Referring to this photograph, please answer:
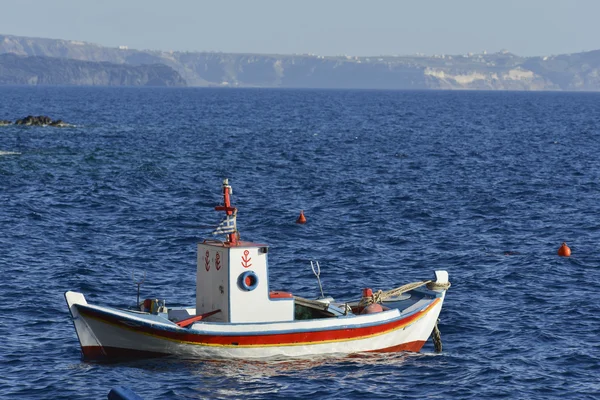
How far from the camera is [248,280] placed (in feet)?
86.0

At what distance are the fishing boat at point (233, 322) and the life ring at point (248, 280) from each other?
3 cm

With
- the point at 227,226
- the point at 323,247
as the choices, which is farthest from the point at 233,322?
the point at 323,247

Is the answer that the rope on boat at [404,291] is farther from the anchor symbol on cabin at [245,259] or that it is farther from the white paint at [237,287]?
the anchor symbol on cabin at [245,259]

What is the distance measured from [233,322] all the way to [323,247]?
59.6ft

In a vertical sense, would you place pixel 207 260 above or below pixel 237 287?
above

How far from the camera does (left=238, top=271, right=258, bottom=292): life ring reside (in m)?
26.1

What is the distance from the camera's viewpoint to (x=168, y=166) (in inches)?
2867

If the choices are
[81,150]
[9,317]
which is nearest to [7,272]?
[9,317]

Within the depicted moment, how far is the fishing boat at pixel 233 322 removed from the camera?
25.5 meters

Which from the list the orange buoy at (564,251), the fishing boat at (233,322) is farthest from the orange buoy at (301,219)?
the fishing boat at (233,322)

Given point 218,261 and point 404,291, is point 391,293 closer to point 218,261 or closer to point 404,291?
point 404,291

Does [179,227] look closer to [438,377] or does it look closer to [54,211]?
[54,211]

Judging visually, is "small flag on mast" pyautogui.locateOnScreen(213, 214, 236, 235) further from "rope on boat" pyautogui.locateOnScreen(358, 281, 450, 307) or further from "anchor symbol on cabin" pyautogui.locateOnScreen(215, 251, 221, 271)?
"rope on boat" pyautogui.locateOnScreen(358, 281, 450, 307)

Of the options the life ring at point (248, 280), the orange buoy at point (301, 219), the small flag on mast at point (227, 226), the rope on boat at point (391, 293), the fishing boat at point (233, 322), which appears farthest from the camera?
the orange buoy at point (301, 219)
